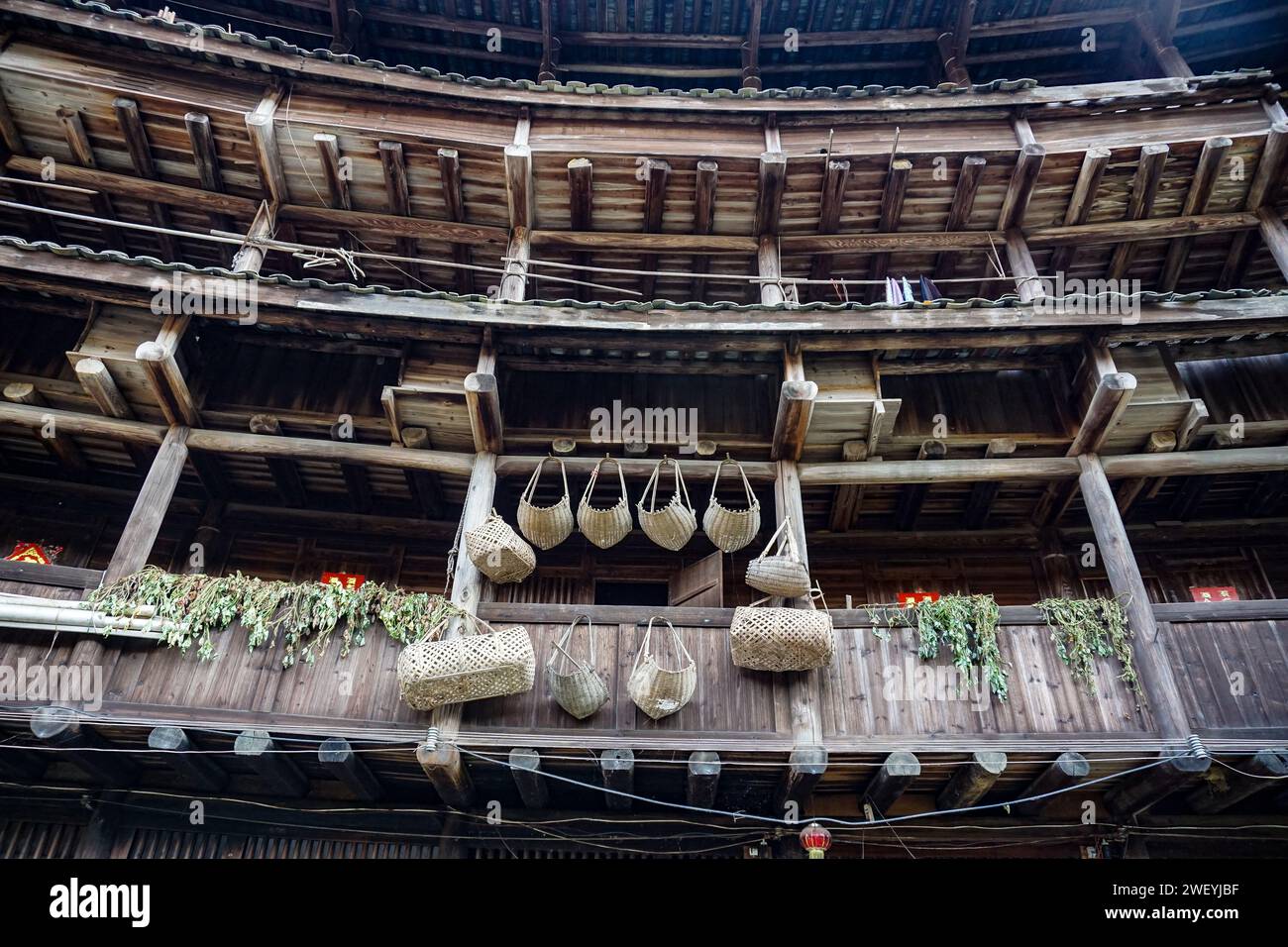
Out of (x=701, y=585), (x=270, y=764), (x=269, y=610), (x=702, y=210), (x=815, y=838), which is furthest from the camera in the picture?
(x=702, y=210)

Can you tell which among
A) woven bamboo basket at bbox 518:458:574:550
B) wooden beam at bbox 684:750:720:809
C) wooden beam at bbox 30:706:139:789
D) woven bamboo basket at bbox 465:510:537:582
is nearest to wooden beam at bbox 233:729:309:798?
wooden beam at bbox 30:706:139:789

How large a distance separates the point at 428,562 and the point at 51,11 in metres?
8.64

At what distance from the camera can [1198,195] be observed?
1145 cm

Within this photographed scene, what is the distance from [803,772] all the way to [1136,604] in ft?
12.4

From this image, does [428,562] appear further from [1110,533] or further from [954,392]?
[1110,533]

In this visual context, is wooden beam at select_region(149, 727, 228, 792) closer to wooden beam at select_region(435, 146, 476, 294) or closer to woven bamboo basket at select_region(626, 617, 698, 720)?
woven bamboo basket at select_region(626, 617, 698, 720)

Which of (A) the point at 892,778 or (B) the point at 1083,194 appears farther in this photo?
(B) the point at 1083,194

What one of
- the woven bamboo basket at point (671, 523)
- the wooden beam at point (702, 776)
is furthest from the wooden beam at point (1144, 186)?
the wooden beam at point (702, 776)

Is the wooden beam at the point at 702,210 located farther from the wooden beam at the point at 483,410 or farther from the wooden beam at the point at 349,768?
the wooden beam at the point at 349,768

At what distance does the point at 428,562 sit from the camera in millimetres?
11594

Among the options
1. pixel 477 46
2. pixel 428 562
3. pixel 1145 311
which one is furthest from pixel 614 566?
pixel 477 46

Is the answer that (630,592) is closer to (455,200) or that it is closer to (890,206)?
(455,200)

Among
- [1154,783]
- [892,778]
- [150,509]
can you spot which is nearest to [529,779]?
[892,778]

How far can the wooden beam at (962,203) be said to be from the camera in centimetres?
1137
